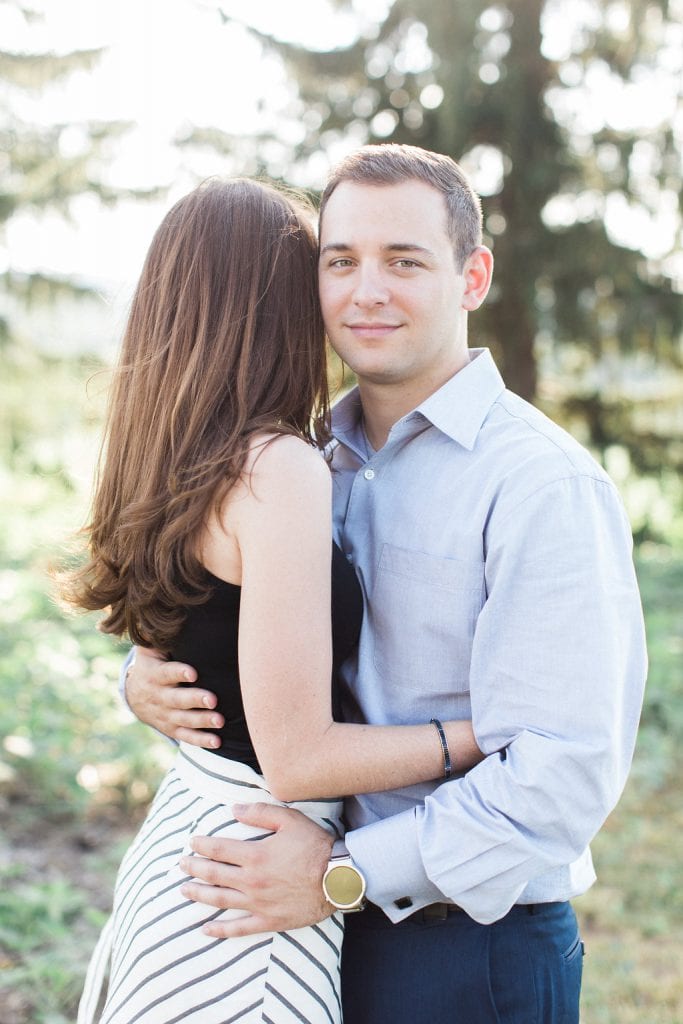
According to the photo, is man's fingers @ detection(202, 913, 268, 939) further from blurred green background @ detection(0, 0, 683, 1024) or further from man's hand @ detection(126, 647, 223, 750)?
blurred green background @ detection(0, 0, 683, 1024)

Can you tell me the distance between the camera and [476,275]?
2.13m

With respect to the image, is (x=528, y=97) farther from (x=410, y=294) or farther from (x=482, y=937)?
(x=482, y=937)

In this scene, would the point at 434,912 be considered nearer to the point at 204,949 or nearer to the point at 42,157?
the point at 204,949

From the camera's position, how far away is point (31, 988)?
10.4 feet

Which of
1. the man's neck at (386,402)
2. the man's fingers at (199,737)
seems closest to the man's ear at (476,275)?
the man's neck at (386,402)

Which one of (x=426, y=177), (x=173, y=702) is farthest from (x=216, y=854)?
(x=426, y=177)

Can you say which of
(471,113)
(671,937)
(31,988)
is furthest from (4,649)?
(471,113)

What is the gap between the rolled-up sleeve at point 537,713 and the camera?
1.62 m

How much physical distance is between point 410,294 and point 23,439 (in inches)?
265

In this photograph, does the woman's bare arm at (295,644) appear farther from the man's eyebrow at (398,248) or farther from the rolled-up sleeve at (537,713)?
the man's eyebrow at (398,248)

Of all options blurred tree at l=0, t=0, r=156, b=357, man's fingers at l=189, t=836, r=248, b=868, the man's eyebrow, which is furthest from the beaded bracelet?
blurred tree at l=0, t=0, r=156, b=357

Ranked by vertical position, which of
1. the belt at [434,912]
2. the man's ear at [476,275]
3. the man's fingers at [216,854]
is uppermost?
the man's ear at [476,275]

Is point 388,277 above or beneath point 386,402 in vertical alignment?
Answer: above

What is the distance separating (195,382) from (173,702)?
64 centimetres
